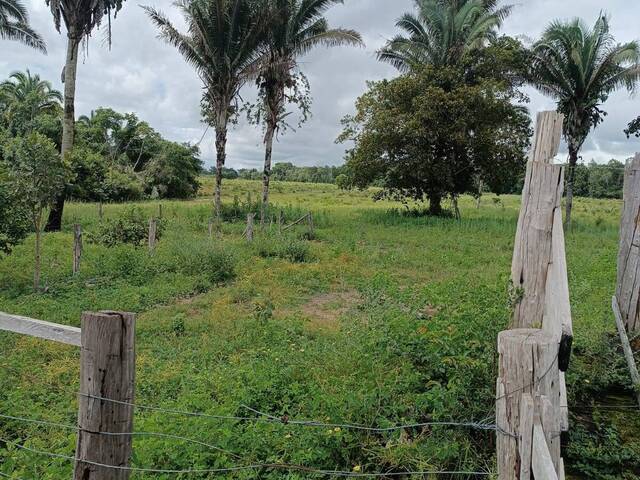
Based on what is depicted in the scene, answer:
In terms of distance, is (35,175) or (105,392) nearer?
(105,392)

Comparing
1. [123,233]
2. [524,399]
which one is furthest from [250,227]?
[524,399]

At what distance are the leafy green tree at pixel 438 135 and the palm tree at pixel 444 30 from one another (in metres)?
1.04

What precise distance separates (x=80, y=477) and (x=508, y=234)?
17901 mm

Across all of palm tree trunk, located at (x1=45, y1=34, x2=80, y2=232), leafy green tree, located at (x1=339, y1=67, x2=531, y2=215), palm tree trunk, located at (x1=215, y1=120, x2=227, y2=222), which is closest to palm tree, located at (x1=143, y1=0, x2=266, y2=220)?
palm tree trunk, located at (x1=215, y1=120, x2=227, y2=222)

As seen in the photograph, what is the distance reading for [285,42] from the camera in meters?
19.4

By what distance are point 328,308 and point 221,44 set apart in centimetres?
1237

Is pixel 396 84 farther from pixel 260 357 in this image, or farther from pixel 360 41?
pixel 260 357

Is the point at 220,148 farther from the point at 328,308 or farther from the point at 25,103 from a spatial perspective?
the point at 25,103

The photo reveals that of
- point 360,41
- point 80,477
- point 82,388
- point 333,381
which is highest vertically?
point 360,41

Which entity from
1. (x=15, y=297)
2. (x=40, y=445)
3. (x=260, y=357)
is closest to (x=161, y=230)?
(x=15, y=297)

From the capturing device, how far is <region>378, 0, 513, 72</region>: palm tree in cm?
2061

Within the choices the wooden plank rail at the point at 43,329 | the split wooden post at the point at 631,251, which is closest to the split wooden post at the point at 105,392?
the wooden plank rail at the point at 43,329

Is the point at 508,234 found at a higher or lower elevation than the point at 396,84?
lower

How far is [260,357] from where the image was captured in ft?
17.2
